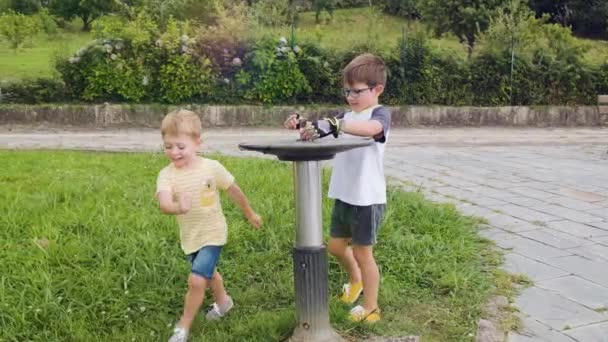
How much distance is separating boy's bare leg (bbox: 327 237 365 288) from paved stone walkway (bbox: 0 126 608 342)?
0.88 metres

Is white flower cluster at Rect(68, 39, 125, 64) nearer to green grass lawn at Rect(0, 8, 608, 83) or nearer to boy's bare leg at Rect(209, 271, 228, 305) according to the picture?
green grass lawn at Rect(0, 8, 608, 83)

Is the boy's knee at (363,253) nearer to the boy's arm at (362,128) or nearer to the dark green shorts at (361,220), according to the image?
the dark green shorts at (361,220)

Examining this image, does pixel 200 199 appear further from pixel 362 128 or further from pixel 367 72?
pixel 367 72

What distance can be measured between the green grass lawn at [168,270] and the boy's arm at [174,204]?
69 centimetres

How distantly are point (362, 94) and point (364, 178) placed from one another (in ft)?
1.34

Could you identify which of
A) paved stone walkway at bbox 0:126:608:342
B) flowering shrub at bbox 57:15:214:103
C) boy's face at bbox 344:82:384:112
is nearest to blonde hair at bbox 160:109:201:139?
boy's face at bbox 344:82:384:112

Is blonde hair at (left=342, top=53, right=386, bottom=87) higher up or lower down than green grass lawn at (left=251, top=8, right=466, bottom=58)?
lower down

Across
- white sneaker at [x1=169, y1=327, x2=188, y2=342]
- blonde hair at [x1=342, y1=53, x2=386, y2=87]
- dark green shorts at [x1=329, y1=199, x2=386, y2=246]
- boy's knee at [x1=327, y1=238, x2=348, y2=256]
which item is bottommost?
white sneaker at [x1=169, y1=327, x2=188, y2=342]

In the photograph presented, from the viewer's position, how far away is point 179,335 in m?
3.29

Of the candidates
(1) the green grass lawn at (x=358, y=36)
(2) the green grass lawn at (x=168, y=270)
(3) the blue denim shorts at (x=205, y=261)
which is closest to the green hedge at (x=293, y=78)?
(1) the green grass lawn at (x=358, y=36)

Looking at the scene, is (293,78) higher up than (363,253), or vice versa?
(293,78)

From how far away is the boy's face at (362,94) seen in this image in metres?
3.34

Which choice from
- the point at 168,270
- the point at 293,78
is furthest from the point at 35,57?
the point at 168,270

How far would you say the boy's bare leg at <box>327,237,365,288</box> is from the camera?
3634 mm
